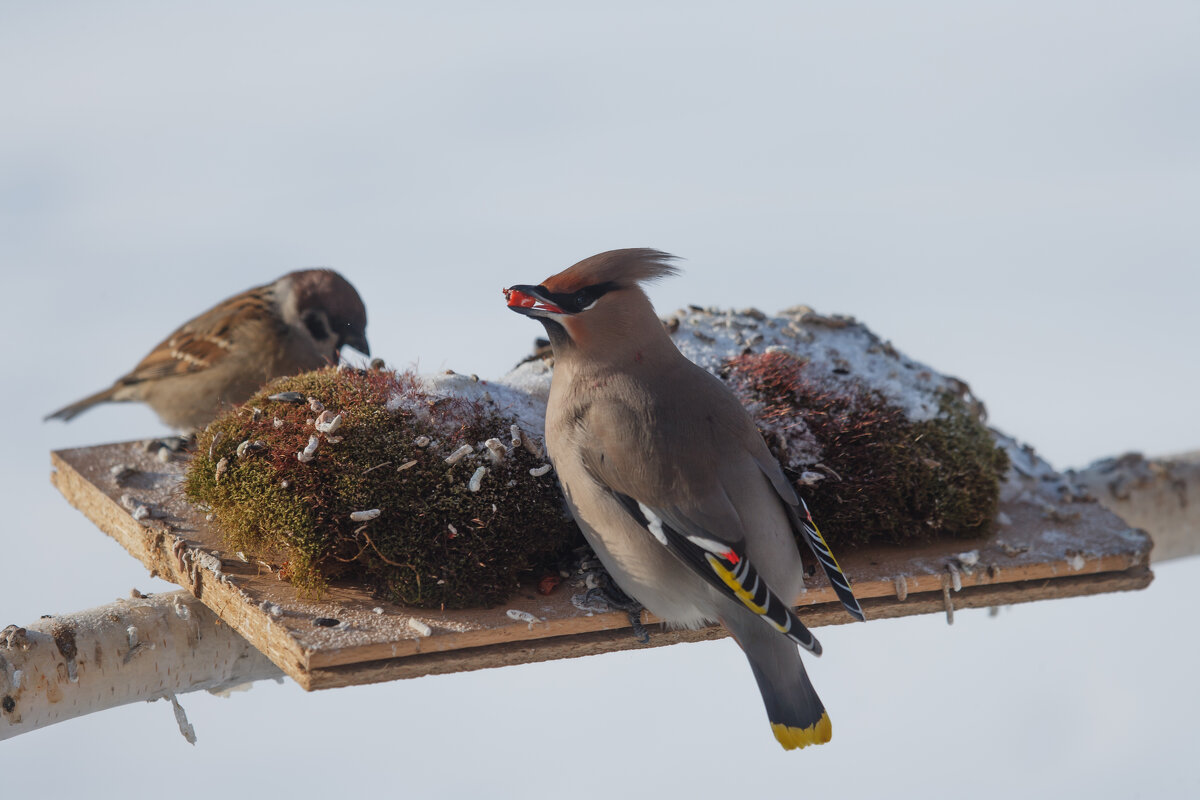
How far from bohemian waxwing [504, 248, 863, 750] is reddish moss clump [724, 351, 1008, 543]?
1.50ft

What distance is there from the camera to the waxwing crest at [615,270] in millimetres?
3977

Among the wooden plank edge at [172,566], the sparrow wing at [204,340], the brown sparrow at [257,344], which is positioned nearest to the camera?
the wooden plank edge at [172,566]

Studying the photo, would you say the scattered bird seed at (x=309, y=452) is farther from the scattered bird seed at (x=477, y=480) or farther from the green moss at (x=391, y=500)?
the scattered bird seed at (x=477, y=480)

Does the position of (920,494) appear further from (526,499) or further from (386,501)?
(386,501)

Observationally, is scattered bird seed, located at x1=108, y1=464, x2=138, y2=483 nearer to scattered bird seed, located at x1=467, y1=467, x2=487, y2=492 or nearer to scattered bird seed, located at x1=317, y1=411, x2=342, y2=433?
scattered bird seed, located at x1=317, y1=411, x2=342, y2=433

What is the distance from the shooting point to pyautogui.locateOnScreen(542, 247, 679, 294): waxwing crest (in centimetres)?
398

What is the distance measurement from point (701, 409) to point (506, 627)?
0.97 metres

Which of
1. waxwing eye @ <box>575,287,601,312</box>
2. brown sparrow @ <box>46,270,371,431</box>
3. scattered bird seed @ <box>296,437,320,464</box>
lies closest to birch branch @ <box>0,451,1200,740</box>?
scattered bird seed @ <box>296,437,320,464</box>

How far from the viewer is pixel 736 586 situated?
365 cm

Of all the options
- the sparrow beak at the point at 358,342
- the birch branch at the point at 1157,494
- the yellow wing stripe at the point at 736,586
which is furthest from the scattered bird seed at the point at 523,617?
the birch branch at the point at 1157,494

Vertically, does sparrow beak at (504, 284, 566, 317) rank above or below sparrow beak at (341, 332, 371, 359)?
above

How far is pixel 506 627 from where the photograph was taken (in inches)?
153

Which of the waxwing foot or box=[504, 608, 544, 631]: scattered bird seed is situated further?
the waxwing foot

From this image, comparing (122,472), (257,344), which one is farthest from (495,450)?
(257,344)
